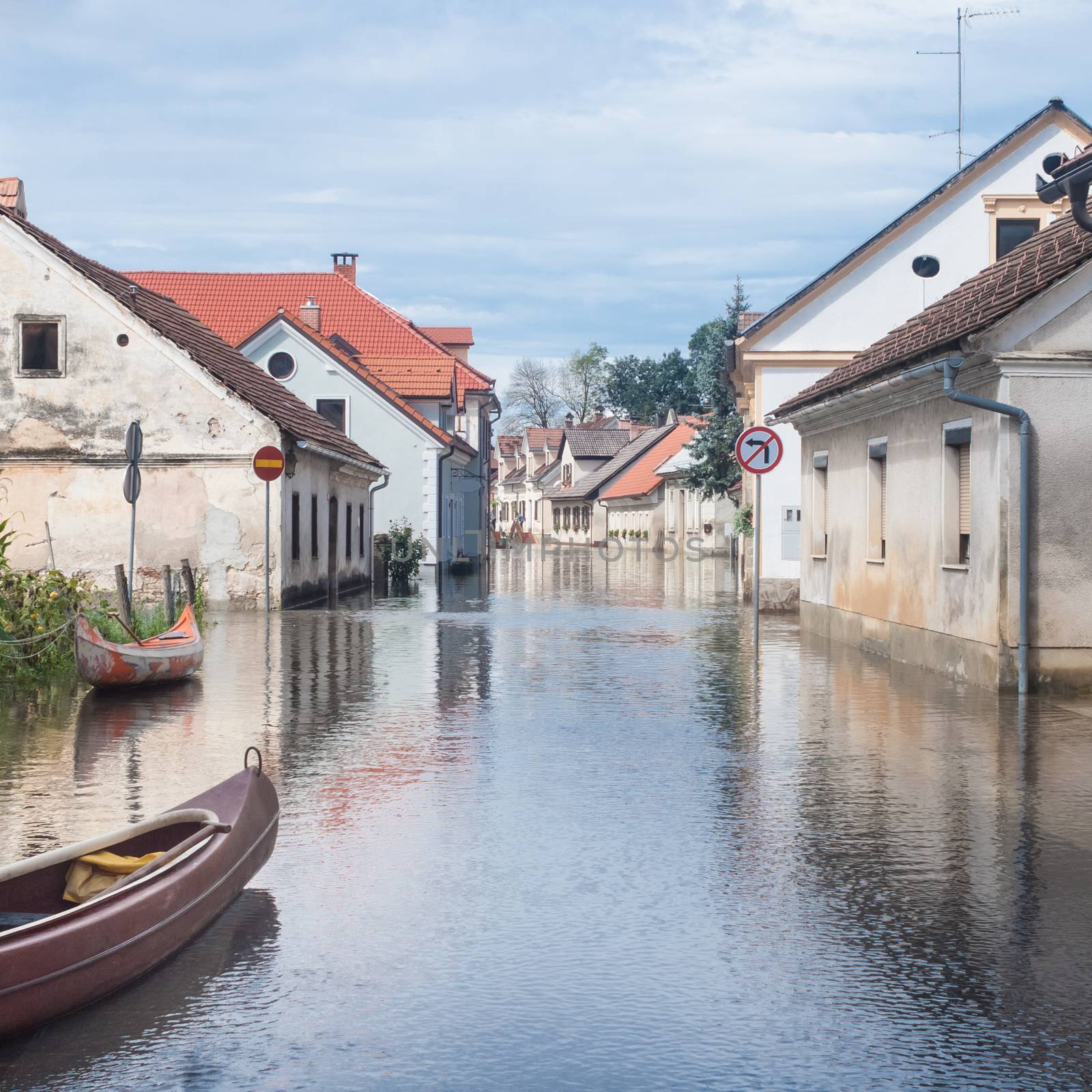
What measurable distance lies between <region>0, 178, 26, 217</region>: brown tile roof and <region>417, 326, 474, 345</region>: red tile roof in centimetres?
4255

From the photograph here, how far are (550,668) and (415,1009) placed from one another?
41.1 feet

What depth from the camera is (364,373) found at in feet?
156

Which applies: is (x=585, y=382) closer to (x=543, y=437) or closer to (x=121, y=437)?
(x=543, y=437)

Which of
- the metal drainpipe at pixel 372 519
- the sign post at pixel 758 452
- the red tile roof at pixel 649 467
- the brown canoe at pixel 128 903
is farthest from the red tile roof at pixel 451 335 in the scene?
the brown canoe at pixel 128 903

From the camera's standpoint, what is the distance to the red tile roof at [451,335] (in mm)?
74875

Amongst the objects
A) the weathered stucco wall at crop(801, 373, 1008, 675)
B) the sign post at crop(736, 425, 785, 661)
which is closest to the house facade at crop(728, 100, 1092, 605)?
the weathered stucco wall at crop(801, 373, 1008, 675)

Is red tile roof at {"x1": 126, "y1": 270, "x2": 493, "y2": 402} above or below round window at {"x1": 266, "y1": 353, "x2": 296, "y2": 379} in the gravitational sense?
above

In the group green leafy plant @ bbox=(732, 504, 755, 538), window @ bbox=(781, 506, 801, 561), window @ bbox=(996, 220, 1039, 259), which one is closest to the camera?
window @ bbox=(996, 220, 1039, 259)

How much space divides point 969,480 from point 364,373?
33221mm

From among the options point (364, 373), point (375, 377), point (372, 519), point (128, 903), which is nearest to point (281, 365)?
point (364, 373)

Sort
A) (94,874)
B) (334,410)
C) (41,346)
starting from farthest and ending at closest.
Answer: (334,410)
(41,346)
(94,874)

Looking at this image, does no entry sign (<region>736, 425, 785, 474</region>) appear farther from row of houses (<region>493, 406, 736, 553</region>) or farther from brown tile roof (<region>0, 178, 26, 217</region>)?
row of houses (<region>493, 406, 736, 553</region>)

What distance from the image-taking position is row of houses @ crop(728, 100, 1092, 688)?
48.7ft

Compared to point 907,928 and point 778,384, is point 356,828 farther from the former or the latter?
point 778,384
